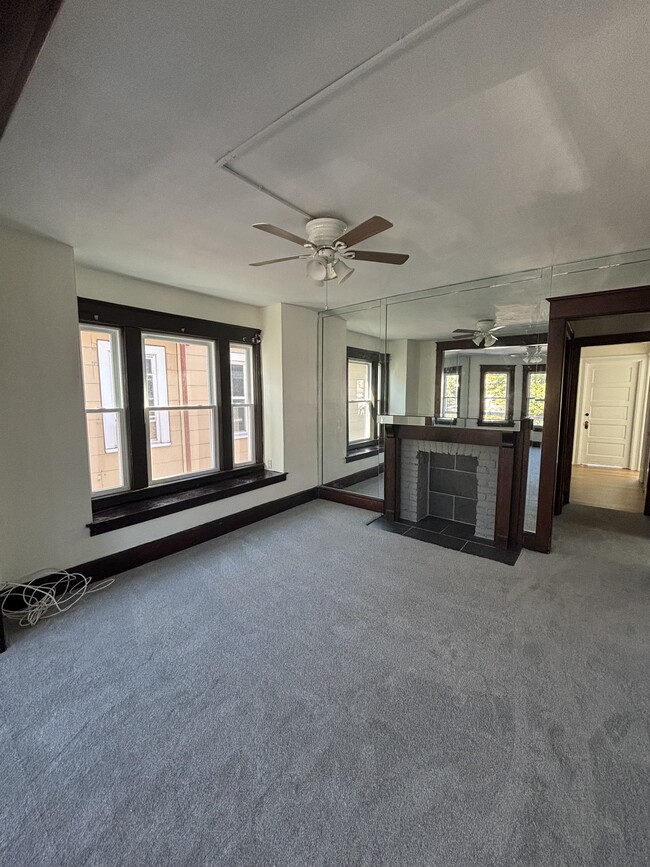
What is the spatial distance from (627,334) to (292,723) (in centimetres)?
544

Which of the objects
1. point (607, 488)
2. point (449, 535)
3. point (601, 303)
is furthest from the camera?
point (607, 488)

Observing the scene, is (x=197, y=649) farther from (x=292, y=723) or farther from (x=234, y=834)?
(x=234, y=834)

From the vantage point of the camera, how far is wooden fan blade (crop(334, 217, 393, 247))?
177 centimetres

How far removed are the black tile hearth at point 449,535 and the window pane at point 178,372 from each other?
2491 millimetres

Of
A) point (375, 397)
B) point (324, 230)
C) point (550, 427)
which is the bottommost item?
point (550, 427)

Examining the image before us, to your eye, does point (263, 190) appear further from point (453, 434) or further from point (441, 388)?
point (453, 434)

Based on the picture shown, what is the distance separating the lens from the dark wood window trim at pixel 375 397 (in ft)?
14.9

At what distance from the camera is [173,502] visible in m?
3.49

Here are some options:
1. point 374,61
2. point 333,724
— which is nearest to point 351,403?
point 333,724

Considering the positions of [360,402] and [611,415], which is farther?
[611,415]

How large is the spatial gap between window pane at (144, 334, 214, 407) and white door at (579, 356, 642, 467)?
709 centimetres

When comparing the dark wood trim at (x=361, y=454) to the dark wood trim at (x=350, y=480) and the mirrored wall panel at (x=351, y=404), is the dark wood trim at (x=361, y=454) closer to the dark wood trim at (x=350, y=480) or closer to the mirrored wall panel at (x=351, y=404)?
the mirrored wall panel at (x=351, y=404)

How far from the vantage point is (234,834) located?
1.26m

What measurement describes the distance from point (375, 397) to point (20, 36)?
13.4 ft
